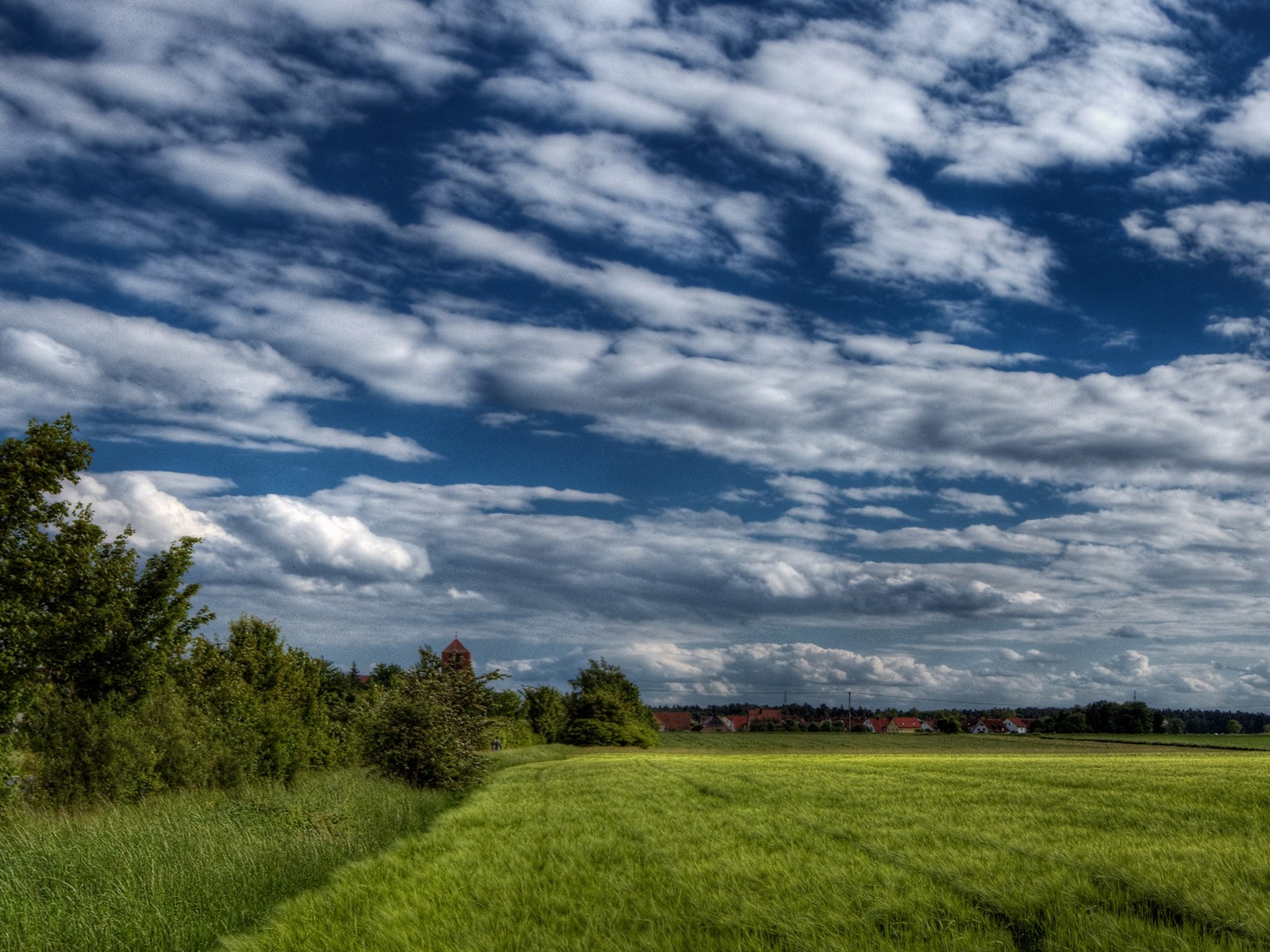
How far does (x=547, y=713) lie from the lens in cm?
10725

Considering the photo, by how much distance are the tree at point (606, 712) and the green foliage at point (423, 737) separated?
64.6m

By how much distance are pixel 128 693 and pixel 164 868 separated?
17.2m

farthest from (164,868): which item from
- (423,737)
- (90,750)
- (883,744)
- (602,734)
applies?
(883,744)

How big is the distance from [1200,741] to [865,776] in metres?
97.9

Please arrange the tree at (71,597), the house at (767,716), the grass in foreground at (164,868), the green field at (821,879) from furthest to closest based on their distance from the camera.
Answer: the house at (767,716)
the tree at (71,597)
the grass in foreground at (164,868)
the green field at (821,879)

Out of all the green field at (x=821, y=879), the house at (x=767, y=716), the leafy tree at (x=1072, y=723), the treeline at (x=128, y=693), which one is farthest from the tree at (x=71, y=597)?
the house at (x=767, y=716)

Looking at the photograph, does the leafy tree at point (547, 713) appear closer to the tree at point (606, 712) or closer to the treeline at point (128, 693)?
the tree at point (606, 712)

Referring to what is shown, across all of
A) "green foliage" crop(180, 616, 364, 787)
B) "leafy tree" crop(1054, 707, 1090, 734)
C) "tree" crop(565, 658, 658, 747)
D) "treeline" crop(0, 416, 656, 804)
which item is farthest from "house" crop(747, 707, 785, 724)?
"treeline" crop(0, 416, 656, 804)

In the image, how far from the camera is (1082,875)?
9984 millimetres

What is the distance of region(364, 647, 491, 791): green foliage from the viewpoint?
33.3m

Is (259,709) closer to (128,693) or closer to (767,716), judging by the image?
(128,693)

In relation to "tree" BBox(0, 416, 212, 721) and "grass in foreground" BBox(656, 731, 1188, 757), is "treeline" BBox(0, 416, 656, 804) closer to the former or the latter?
"tree" BBox(0, 416, 212, 721)

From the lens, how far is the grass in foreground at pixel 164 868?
1037cm

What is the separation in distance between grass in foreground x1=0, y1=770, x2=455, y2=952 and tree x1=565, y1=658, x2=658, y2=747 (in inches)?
3164
